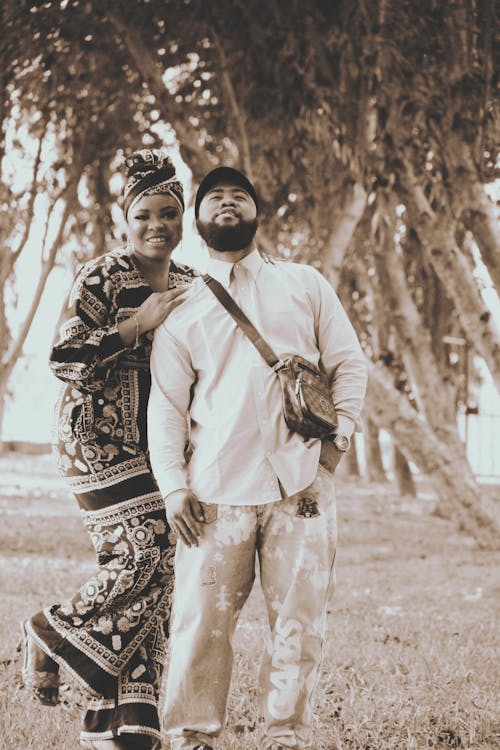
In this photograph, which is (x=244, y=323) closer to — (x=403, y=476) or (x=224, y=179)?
(x=224, y=179)

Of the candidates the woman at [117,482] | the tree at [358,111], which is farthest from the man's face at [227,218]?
the tree at [358,111]

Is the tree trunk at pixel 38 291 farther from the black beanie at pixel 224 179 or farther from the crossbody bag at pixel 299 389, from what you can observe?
the crossbody bag at pixel 299 389

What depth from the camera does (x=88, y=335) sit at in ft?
12.8

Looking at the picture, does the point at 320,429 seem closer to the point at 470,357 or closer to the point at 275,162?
the point at 275,162

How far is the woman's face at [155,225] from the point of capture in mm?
4035

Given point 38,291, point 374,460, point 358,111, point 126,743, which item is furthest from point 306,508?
point 374,460

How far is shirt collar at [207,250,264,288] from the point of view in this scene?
3729mm

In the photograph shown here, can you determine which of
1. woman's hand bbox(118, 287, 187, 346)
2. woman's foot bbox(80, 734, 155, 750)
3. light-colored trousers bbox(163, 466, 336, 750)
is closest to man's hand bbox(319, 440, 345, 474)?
light-colored trousers bbox(163, 466, 336, 750)

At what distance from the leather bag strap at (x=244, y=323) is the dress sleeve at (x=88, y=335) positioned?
460 mm

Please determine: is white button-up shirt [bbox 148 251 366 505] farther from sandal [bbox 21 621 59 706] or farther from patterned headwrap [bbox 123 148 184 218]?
sandal [bbox 21 621 59 706]

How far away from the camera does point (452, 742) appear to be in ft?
14.5

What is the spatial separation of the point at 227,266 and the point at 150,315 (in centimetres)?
37

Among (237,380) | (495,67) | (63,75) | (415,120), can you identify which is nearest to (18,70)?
(63,75)

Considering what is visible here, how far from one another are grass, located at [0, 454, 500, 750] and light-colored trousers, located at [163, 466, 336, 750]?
870 mm
